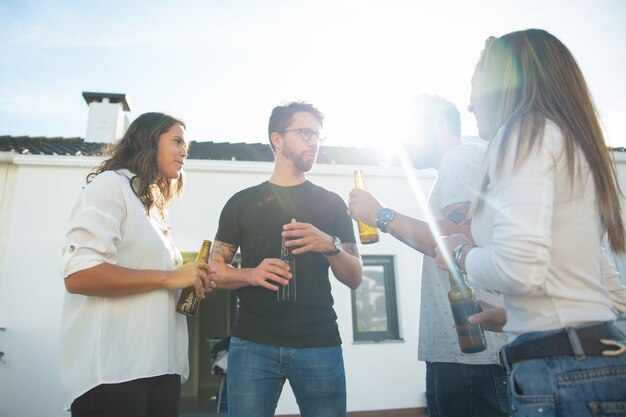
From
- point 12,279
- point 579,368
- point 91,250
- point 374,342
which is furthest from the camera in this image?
point 374,342

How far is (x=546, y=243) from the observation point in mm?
1083

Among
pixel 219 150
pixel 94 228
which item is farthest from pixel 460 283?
pixel 219 150

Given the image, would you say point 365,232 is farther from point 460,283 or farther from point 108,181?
point 108,181

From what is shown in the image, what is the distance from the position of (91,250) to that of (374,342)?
22.5 ft

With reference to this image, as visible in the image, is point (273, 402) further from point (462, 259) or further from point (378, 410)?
point (378, 410)

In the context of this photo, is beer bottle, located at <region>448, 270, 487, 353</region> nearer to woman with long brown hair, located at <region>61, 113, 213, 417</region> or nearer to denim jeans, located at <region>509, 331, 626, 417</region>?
denim jeans, located at <region>509, 331, 626, 417</region>

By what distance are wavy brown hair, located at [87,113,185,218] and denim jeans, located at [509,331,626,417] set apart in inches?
66.4

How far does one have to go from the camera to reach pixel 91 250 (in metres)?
1.71

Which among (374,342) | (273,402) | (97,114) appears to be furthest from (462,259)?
(97,114)

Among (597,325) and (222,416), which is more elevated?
(597,325)

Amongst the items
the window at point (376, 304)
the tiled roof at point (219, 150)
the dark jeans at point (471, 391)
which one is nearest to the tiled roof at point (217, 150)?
the tiled roof at point (219, 150)

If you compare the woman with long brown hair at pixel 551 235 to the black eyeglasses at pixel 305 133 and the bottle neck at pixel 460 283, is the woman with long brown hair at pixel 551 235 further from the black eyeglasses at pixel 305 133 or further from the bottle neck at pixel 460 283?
the black eyeglasses at pixel 305 133

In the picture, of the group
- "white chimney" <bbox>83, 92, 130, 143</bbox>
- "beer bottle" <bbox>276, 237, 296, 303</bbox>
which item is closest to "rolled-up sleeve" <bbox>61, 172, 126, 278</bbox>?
"beer bottle" <bbox>276, 237, 296, 303</bbox>

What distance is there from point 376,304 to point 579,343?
291 inches
